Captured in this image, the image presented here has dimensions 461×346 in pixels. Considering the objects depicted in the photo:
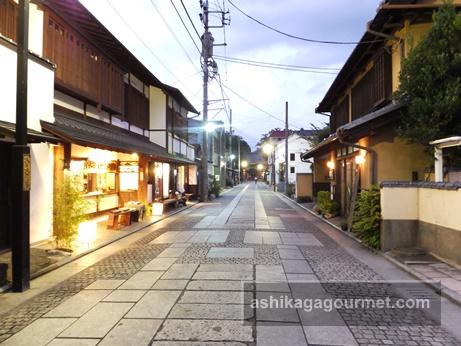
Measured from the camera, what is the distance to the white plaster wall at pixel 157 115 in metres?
26.1

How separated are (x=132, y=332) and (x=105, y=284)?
103 inches

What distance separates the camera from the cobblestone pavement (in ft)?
17.1

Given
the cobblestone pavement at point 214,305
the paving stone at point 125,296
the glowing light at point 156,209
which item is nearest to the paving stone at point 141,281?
the cobblestone pavement at point 214,305

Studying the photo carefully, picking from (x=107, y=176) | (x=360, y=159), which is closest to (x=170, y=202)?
(x=107, y=176)

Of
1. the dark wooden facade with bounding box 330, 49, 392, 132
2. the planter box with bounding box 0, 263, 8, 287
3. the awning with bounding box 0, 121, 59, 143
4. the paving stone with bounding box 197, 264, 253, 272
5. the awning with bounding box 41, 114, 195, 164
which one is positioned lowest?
the paving stone with bounding box 197, 264, 253, 272

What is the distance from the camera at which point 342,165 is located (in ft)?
65.5

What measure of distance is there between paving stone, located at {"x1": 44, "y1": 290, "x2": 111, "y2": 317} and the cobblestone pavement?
15 millimetres

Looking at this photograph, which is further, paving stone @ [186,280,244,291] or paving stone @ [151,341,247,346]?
paving stone @ [186,280,244,291]

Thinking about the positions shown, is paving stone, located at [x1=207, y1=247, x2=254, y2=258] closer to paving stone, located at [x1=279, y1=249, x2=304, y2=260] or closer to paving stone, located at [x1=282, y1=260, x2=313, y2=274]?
paving stone, located at [x1=279, y1=249, x2=304, y2=260]

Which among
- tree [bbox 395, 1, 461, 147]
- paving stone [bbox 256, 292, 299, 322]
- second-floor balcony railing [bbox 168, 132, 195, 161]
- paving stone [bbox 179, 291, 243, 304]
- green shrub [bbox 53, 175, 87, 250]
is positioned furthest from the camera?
second-floor balcony railing [bbox 168, 132, 195, 161]

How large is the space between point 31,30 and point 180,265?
7.65m

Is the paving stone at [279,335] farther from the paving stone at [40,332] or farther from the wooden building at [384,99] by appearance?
the wooden building at [384,99]

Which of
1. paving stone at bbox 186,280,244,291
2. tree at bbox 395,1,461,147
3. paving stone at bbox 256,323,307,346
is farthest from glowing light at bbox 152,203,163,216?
paving stone at bbox 256,323,307,346

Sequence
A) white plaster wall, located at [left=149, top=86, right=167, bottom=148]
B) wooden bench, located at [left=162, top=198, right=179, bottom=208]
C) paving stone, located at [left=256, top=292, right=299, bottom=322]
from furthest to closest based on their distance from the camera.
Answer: white plaster wall, located at [left=149, top=86, right=167, bottom=148], wooden bench, located at [left=162, top=198, right=179, bottom=208], paving stone, located at [left=256, top=292, right=299, bottom=322]
